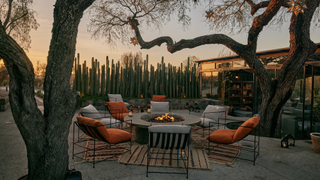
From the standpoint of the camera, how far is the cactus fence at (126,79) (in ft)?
32.7

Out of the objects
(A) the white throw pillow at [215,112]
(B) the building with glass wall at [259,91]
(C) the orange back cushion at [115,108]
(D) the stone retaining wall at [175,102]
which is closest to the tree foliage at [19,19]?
(D) the stone retaining wall at [175,102]

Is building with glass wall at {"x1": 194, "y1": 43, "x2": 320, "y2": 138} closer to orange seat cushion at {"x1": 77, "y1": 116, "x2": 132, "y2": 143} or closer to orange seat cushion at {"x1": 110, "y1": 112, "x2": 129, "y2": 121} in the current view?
orange seat cushion at {"x1": 110, "y1": 112, "x2": 129, "y2": 121}

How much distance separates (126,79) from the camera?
10.3 metres

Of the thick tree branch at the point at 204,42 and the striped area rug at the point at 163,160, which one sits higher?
the thick tree branch at the point at 204,42

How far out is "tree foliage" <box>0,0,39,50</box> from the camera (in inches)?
349

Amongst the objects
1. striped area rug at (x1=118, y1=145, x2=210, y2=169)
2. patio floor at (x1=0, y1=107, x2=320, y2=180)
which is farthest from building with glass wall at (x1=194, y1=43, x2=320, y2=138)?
striped area rug at (x1=118, y1=145, x2=210, y2=169)

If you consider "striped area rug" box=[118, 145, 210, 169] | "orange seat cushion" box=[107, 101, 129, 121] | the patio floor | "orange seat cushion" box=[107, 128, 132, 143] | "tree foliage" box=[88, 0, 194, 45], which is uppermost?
"tree foliage" box=[88, 0, 194, 45]

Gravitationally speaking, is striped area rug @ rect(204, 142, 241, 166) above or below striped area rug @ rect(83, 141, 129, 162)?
below

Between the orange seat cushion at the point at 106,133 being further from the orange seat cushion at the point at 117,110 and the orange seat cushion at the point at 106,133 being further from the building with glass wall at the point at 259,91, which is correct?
the building with glass wall at the point at 259,91

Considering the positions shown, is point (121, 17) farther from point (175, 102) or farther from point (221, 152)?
point (221, 152)

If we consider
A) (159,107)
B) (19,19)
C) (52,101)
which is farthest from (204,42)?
(19,19)

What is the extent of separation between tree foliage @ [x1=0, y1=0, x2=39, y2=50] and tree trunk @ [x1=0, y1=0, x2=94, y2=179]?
9.28 m

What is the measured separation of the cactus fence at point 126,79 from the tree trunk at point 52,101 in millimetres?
8061

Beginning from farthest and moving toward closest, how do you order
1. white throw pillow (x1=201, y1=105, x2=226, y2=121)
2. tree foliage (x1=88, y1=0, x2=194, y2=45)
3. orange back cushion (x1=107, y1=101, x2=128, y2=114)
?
tree foliage (x1=88, y1=0, x2=194, y2=45) → orange back cushion (x1=107, y1=101, x2=128, y2=114) → white throw pillow (x1=201, y1=105, x2=226, y2=121)
